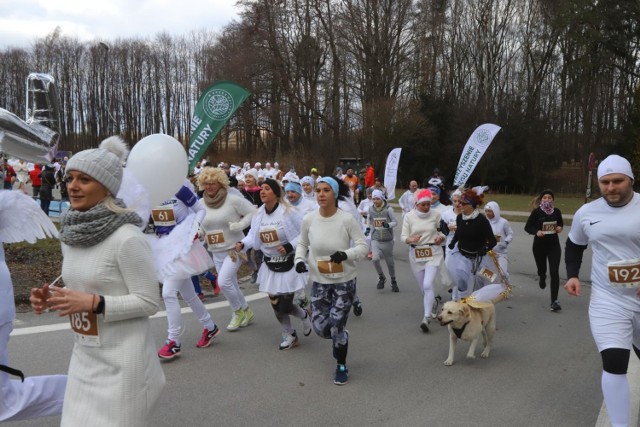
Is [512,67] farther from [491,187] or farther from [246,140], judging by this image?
[246,140]

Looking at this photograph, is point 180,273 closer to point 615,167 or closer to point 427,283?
point 427,283

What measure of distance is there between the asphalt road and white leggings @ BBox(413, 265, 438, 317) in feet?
1.06

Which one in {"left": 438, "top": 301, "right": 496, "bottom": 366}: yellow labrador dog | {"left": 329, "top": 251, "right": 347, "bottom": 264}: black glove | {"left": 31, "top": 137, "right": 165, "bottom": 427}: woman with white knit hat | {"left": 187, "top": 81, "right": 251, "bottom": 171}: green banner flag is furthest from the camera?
{"left": 187, "top": 81, "right": 251, "bottom": 171}: green banner flag

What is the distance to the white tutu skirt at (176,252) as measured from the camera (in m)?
3.28

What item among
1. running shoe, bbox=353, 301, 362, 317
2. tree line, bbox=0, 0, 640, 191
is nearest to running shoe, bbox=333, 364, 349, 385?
running shoe, bbox=353, 301, 362, 317

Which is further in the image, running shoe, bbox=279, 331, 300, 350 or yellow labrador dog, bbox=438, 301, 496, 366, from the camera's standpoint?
running shoe, bbox=279, 331, 300, 350

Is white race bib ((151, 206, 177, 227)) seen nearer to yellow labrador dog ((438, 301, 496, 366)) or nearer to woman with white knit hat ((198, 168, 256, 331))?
woman with white knit hat ((198, 168, 256, 331))

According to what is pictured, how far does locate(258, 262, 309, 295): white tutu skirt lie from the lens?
6039 mm

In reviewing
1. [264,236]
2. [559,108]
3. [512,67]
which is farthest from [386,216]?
[512,67]

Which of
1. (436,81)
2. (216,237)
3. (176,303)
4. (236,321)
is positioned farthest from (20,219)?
(436,81)

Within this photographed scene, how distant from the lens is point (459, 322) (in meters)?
5.55

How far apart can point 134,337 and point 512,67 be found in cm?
4511

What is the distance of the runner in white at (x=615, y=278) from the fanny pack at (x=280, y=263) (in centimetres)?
310

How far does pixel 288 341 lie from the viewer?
614 cm
